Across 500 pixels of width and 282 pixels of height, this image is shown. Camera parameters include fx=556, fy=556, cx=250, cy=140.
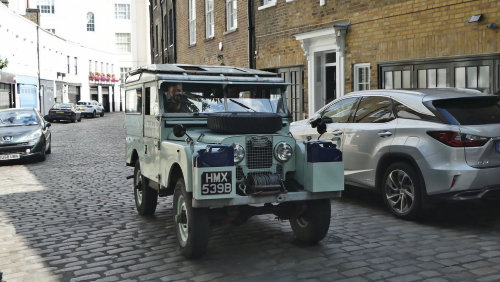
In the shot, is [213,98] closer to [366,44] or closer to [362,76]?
[366,44]

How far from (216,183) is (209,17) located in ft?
62.9

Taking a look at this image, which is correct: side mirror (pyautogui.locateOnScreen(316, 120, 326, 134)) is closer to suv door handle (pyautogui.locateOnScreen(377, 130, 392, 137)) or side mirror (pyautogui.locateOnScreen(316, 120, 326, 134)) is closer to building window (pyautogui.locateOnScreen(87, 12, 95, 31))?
suv door handle (pyautogui.locateOnScreen(377, 130, 392, 137))

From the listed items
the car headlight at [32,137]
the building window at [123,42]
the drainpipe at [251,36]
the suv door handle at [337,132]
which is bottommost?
the car headlight at [32,137]

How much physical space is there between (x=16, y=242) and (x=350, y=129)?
467 cm

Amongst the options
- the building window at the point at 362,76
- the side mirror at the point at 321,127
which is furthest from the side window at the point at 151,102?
the building window at the point at 362,76

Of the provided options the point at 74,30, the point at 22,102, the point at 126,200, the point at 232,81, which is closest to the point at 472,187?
the point at 232,81

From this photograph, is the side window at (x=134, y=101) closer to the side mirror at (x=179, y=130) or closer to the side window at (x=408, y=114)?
the side mirror at (x=179, y=130)

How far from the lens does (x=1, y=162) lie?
49.9ft

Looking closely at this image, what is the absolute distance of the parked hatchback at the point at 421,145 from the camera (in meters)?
6.42

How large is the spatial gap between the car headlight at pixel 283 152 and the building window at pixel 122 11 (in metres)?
66.3

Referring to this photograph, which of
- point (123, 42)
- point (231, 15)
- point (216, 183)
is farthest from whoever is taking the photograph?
point (123, 42)

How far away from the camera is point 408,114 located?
283 inches

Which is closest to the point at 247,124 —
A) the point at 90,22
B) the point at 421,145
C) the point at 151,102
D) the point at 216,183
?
the point at 216,183

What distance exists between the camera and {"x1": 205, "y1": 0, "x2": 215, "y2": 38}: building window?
22.9 meters
